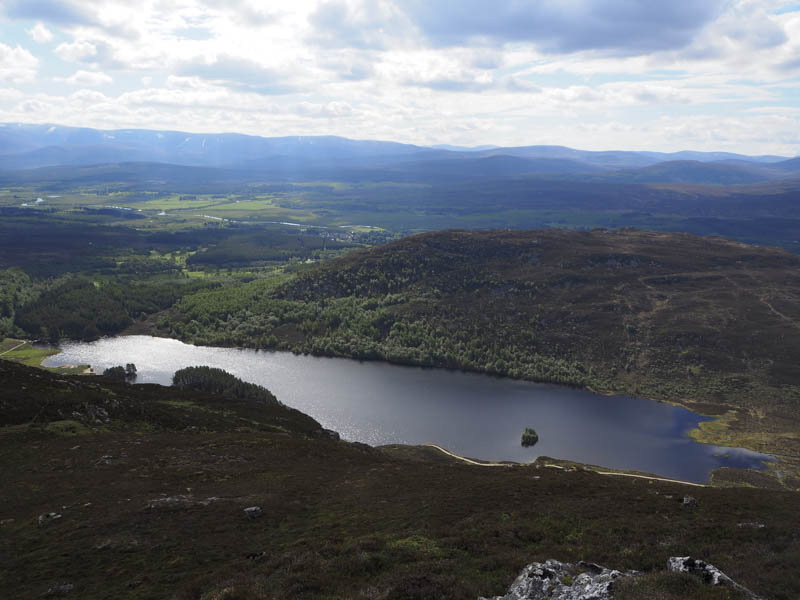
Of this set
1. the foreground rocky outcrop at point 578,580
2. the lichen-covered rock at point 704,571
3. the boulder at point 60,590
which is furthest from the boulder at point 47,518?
the lichen-covered rock at point 704,571

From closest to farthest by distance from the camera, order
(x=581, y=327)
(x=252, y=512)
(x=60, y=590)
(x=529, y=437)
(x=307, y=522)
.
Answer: (x=60, y=590) → (x=307, y=522) → (x=252, y=512) → (x=529, y=437) → (x=581, y=327)

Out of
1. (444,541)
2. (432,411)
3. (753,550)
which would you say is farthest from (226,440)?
(432,411)

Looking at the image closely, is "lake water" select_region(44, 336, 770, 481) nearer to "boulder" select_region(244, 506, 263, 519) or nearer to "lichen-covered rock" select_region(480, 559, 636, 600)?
"boulder" select_region(244, 506, 263, 519)

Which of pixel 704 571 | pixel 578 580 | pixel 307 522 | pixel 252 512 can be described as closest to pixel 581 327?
pixel 307 522

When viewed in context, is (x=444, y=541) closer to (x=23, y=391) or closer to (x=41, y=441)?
(x=41, y=441)

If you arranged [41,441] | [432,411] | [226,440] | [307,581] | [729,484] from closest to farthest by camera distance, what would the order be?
[307,581], [41,441], [226,440], [729,484], [432,411]

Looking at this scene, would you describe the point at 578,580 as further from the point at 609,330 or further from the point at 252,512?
the point at 609,330

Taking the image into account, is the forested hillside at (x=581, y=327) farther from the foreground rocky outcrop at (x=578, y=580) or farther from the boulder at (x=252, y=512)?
the boulder at (x=252, y=512)
